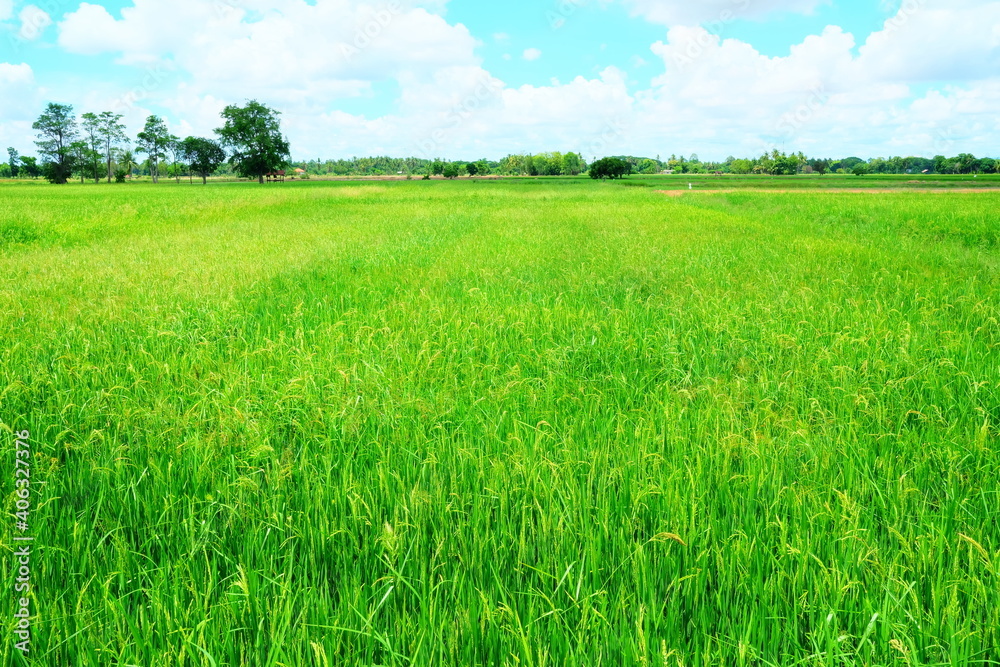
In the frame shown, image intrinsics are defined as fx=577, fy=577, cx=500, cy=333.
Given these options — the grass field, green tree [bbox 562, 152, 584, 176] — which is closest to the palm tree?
green tree [bbox 562, 152, 584, 176]

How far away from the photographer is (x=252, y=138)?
288ft

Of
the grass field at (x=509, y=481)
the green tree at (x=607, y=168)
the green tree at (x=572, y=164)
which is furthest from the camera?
the green tree at (x=572, y=164)

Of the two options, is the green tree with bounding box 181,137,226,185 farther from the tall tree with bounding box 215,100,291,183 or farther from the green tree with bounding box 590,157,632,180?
the green tree with bounding box 590,157,632,180

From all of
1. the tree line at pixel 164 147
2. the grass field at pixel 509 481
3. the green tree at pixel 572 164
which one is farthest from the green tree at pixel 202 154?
the grass field at pixel 509 481

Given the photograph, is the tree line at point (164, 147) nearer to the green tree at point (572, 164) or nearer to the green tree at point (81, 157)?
the green tree at point (81, 157)

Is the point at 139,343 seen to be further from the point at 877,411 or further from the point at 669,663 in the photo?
the point at 877,411

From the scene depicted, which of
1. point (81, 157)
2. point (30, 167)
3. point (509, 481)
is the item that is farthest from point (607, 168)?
point (30, 167)

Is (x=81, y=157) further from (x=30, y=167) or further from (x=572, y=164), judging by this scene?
(x=572, y=164)

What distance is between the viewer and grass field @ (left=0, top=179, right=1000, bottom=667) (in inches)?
76.7

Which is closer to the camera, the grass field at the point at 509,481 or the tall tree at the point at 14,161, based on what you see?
the grass field at the point at 509,481

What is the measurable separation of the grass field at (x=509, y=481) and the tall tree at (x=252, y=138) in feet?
298

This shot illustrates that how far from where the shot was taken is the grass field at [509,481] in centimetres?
195

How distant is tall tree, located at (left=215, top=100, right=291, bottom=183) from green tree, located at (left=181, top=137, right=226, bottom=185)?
13140 millimetres

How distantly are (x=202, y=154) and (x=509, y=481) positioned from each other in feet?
382
